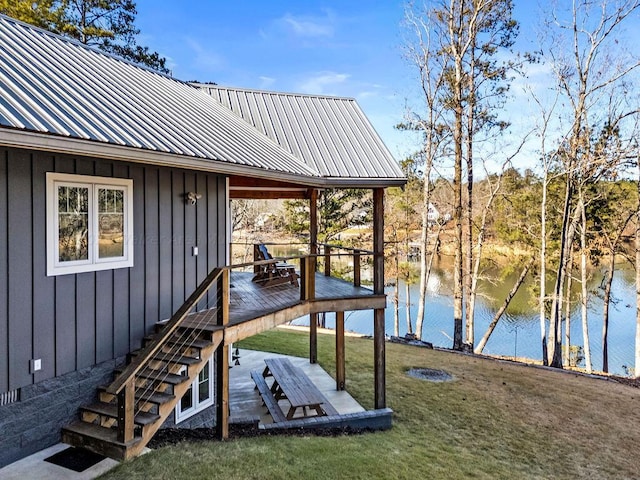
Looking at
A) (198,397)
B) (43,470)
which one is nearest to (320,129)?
(198,397)

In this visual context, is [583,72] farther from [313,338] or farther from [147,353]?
[147,353]

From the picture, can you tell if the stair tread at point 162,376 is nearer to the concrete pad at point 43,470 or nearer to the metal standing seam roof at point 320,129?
the concrete pad at point 43,470

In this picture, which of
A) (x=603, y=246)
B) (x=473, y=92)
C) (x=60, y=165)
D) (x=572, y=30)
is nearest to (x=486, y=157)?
(x=473, y=92)

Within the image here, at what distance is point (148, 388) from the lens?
466 cm

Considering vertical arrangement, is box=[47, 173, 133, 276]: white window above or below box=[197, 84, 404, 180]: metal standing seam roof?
below

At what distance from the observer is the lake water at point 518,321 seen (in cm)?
2003

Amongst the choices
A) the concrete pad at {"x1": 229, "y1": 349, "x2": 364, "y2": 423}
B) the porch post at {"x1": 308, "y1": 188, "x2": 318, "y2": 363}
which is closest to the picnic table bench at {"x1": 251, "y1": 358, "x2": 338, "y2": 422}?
the concrete pad at {"x1": 229, "y1": 349, "x2": 364, "y2": 423}

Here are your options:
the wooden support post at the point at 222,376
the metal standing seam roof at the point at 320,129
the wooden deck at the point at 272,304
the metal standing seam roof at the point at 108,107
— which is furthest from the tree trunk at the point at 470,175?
the wooden support post at the point at 222,376

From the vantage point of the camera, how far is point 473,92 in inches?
639

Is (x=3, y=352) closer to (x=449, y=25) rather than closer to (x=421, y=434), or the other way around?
(x=421, y=434)

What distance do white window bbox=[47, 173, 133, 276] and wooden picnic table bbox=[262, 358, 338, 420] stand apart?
3511 mm

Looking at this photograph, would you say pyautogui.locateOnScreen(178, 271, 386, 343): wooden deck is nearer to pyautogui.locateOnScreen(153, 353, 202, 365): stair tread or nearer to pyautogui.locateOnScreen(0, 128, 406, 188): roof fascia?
pyautogui.locateOnScreen(153, 353, 202, 365): stair tread

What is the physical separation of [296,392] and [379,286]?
2328 mm

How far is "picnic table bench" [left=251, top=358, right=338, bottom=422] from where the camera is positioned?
275 inches
